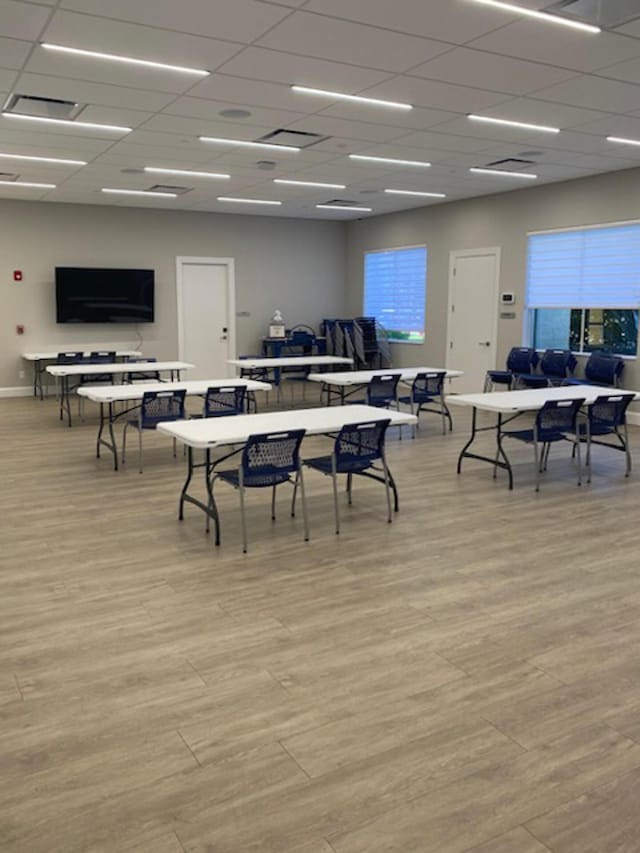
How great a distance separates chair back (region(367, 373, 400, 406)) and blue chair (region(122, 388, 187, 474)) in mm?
2158

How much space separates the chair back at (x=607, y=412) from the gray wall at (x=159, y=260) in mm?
8297

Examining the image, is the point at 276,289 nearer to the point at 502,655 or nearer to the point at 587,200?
the point at 587,200

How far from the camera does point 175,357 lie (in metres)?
12.9

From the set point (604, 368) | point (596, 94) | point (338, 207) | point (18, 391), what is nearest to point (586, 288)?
point (604, 368)

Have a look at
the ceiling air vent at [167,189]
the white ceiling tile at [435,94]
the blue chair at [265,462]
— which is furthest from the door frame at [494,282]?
the blue chair at [265,462]

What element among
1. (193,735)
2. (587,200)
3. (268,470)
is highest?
(587,200)

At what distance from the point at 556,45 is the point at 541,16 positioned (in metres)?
0.52

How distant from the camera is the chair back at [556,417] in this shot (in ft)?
19.6

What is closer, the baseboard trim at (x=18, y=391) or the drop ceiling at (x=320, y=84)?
the drop ceiling at (x=320, y=84)

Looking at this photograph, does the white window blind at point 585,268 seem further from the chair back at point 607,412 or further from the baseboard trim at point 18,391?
the baseboard trim at point 18,391

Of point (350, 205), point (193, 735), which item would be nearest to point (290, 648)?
point (193, 735)

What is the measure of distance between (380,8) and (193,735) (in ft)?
12.5

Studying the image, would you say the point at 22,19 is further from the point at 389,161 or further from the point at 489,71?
the point at 389,161

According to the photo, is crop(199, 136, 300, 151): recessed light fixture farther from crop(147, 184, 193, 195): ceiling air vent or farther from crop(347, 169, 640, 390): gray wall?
crop(347, 169, 640, 390): gray wall
